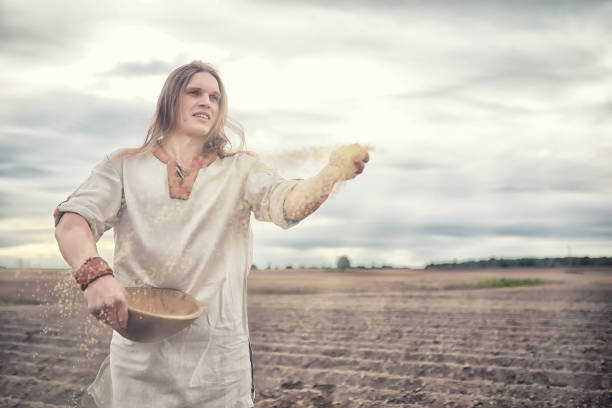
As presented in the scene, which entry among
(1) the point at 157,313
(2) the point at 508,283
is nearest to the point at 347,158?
(1) the point at 157,313

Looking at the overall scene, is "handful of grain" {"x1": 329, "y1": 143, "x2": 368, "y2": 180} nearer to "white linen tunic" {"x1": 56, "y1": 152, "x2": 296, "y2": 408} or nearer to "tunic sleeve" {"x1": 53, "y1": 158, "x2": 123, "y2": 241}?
"white linen tunic" {"x1": 56, "y1": 152, "x2": 296, "y2": 408}

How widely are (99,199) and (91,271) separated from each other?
0.96 ft

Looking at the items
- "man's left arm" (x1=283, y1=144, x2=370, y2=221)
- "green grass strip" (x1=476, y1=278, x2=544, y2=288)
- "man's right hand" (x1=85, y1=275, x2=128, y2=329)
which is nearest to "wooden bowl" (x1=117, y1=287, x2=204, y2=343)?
"man's right hand" (x1=85, y1=275, x2=128, y2=329)

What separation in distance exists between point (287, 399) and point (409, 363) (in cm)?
172

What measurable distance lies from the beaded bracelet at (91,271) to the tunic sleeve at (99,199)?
186mm

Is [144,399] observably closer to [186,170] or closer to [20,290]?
[186,170]

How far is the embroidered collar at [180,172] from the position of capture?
5.50 ft

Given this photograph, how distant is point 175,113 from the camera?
178 cm

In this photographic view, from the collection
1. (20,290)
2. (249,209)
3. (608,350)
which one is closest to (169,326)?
(249,209)

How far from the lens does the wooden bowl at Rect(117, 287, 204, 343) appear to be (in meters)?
1.45

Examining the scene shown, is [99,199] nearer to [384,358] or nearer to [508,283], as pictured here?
[384,358]

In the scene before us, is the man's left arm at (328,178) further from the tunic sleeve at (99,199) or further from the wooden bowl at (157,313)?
the tunic sleeve at (99,199)

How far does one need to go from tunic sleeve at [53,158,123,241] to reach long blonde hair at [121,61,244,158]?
93 mm

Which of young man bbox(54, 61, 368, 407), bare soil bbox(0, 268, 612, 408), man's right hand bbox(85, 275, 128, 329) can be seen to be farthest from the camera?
bare soil bbox(0, 268, 612, 408)
